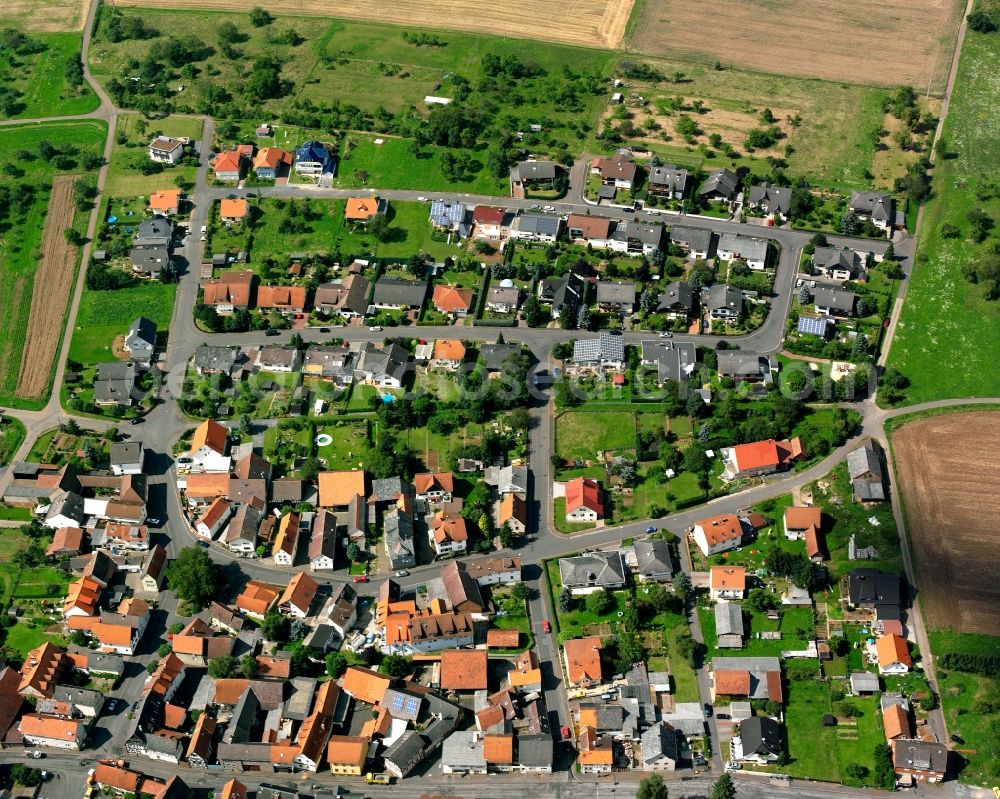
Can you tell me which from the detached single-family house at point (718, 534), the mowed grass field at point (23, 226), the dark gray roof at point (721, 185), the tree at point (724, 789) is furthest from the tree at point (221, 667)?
the dark gray roof at point (721, 185)

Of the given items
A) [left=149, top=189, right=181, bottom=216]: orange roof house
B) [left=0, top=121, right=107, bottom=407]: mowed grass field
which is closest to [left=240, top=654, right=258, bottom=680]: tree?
[left=0, top=121, right=107, bottom=407]: mowed grass field

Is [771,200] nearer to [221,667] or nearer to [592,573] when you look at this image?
[592,573]

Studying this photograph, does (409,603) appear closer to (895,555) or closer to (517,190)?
(895,555)

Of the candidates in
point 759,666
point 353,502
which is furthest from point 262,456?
point 759,666

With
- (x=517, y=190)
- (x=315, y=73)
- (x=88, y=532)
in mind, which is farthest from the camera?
(x=315, y=73)

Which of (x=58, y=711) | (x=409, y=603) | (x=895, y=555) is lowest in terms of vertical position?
(x=58, y=711)

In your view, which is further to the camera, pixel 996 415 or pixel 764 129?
pixel 764 129

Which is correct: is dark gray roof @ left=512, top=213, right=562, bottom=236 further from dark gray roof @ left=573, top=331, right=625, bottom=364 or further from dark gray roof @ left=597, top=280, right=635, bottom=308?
dark gray roof @ left=573, top=331, right=625, bottom=364
